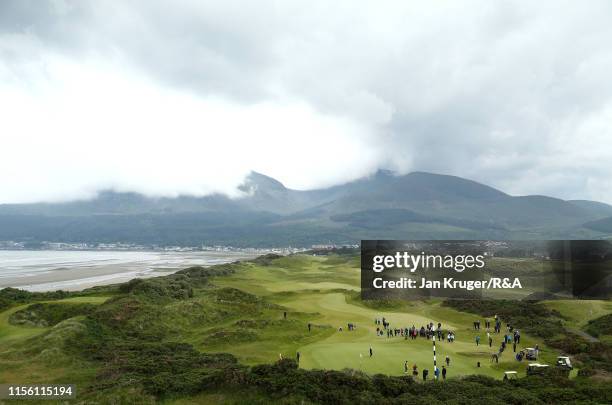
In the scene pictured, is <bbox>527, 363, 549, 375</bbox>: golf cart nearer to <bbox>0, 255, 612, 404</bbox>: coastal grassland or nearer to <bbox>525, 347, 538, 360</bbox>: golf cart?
<bbox>0, 255, 612, 404</bbox>: coastal grassland

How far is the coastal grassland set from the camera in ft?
82.6

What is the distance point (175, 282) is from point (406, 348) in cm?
4753

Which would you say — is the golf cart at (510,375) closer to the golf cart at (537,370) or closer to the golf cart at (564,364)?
the golf cart at (537,370)

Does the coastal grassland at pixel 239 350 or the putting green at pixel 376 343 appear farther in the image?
the putting green at pixel 376 343

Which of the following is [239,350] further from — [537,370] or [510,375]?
[537,370]

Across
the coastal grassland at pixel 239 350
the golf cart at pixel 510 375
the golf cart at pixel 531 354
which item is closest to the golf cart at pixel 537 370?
the golf cart at pixel 510 375

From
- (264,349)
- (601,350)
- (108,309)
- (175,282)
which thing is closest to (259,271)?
(175,282)

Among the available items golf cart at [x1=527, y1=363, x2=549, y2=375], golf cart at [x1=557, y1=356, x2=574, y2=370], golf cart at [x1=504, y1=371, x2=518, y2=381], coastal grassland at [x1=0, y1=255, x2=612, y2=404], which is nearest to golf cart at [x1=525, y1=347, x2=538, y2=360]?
coastal grassland at [x1=0, y1=255, x2=612, y2=404]

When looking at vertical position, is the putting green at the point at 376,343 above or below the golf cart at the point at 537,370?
below

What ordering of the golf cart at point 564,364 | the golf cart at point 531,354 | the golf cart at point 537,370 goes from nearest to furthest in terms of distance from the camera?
the golf cart at point 537,370
the golf cart at point 564,364
the golf cart at point 531,354

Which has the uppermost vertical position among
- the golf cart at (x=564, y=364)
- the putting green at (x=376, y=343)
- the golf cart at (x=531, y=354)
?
the golf cart at (x=564, y=364)

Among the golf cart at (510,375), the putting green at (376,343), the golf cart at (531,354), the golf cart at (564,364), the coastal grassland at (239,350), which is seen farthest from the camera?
the golf cart at (531,354)

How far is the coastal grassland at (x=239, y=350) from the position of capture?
25172mm

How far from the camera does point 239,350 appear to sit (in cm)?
3959
